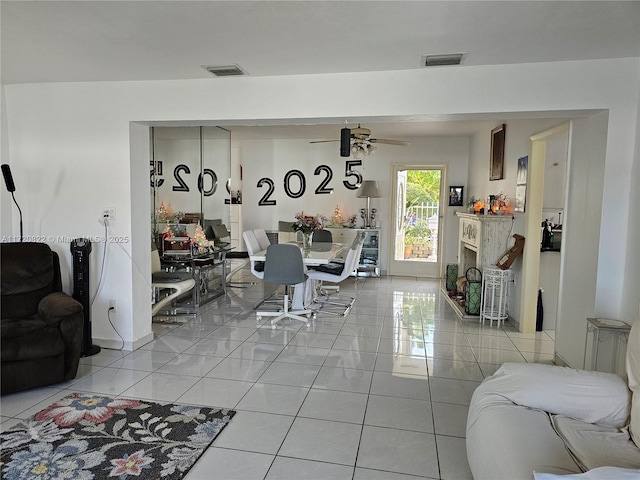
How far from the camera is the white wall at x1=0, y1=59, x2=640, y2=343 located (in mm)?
3180

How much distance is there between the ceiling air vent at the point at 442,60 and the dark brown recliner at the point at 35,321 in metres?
3.18

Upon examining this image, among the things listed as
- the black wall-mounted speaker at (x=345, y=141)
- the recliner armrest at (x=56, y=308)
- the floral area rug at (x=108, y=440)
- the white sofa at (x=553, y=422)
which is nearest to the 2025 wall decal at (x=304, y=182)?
the black wall-mounted speaker at (x=345, y=141)

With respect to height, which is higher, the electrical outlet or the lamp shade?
the lamp shade

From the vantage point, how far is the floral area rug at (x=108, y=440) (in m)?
2.23

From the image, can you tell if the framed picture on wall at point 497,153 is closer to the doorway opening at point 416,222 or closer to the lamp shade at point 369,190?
the doorway opening at point 416,222

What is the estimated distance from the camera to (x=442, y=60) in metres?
3.16

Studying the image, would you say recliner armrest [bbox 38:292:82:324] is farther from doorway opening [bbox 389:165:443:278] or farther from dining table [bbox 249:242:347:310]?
doorway opening [bbox 389:165:443:278]

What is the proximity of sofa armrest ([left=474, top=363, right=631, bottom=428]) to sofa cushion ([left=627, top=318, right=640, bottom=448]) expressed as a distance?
0.06 m

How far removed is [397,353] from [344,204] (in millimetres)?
4617

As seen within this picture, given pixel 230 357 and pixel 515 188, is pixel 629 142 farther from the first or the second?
pixel 230 357

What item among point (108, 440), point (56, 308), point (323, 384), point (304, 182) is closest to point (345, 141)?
point (323, 384)

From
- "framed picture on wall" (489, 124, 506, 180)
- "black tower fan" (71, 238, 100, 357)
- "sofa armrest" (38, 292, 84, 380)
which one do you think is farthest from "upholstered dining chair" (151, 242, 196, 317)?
"framed picture on wall" (489, 124, 506, 180)

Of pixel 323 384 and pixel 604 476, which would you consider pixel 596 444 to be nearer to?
pixel 604 476

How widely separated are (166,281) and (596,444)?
4275mm
